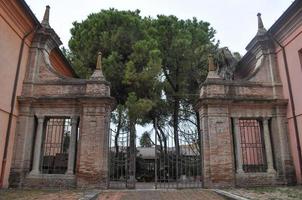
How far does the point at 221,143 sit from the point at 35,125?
24.0 feet

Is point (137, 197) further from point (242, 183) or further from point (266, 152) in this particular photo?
point (266, 152)

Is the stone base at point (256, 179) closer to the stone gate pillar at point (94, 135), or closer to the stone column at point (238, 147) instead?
the stone column at point (238, 147)

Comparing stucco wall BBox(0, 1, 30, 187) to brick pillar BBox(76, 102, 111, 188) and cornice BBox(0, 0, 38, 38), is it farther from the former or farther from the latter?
brick pillar BBox(76, 102, 111, 188)

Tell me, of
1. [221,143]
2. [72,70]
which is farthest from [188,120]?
[221,143]

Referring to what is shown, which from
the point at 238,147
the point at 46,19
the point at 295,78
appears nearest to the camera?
the point at 295,78

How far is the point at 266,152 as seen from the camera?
1254 cm

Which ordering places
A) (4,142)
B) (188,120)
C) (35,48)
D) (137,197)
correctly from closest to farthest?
(137,197), (4,142), (35,48), (188,120)

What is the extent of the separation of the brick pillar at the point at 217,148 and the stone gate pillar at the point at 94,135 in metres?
3.76

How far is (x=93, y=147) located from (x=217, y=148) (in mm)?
4627

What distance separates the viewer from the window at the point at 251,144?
1408cm

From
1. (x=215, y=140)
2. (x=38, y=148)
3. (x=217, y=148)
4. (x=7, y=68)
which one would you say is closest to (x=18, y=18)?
(x=7, y=68)

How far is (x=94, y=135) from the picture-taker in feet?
38.2

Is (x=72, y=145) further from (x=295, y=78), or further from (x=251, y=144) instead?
(x=295, y=78)

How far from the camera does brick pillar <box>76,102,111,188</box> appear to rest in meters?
11.3
